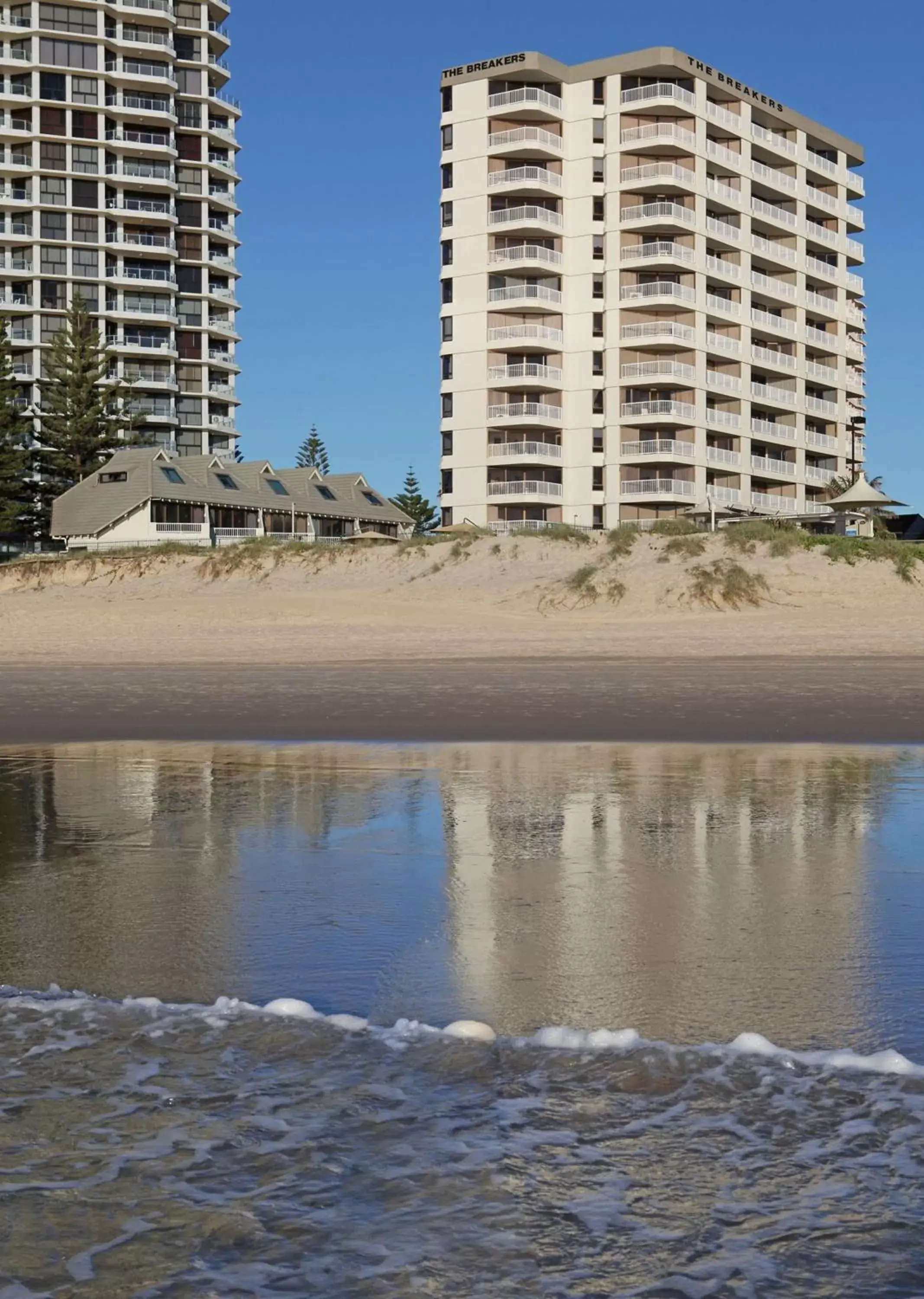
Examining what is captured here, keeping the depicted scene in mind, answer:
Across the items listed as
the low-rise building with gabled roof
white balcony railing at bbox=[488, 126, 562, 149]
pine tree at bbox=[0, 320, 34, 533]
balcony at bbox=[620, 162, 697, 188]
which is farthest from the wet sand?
white balcony railing at bbox=[488, 126, 562, 149]

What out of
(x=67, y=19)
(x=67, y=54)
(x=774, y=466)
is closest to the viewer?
(x=774, y=466)

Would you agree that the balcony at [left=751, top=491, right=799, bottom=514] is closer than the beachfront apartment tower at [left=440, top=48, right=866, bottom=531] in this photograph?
No

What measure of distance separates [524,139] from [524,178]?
6.76 ft

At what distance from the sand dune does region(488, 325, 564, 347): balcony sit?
28319mm

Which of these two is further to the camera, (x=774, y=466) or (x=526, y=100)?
(x=774, y=466)

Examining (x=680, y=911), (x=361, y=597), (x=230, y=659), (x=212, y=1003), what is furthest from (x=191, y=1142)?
(x=361, y=597)

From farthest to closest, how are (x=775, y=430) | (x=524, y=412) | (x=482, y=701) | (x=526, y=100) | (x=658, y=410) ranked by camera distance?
(x=775, y=430) < (x=524, y=412) < (x=526, y=100) < (x=658, y=410) < (x=482, y=701)

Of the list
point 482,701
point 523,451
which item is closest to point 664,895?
point 482,701

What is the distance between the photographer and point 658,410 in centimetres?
7356

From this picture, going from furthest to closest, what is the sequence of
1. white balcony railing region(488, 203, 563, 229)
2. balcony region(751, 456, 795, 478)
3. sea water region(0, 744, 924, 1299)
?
balcony region(751, 456, 795, 478)
white balcony railing region(488, 203, 563, 229)
sea water region(0, 744, 924, 1299)

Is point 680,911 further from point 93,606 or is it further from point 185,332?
point 185,332

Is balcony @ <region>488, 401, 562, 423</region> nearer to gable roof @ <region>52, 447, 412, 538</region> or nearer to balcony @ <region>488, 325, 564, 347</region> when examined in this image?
balcony @ <region>488, 325, 564, 347</region>

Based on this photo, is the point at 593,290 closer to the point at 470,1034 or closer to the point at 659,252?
the point at 659,252

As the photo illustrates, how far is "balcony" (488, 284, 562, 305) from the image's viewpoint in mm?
74125
